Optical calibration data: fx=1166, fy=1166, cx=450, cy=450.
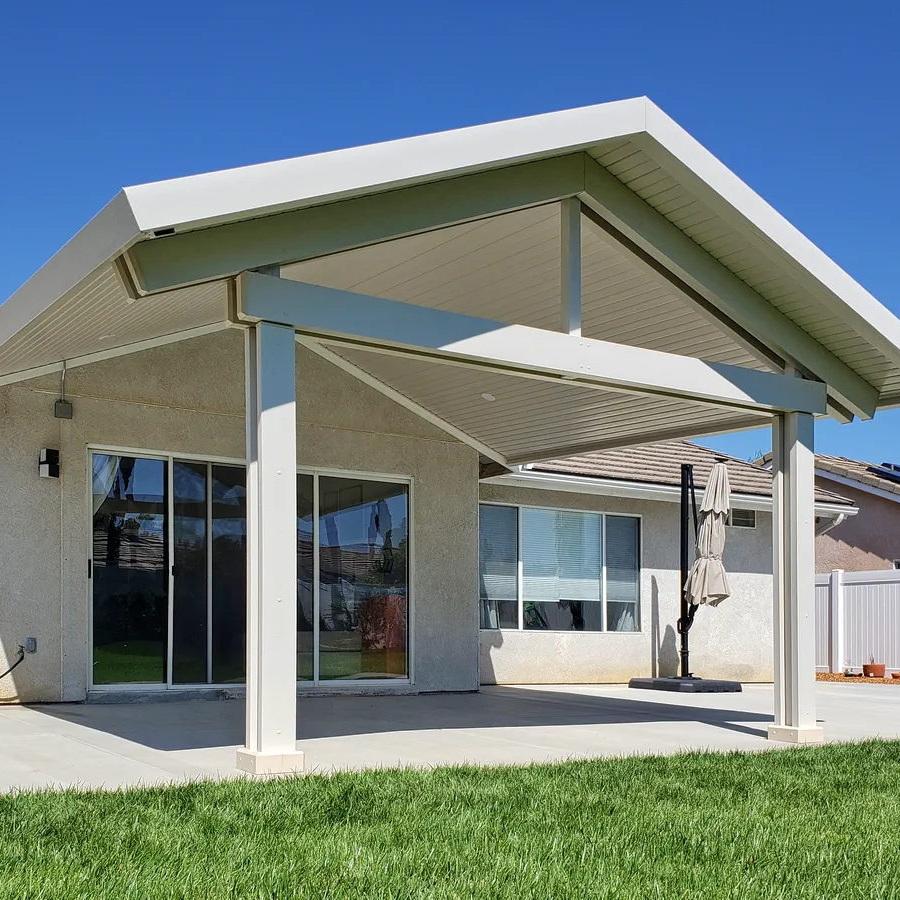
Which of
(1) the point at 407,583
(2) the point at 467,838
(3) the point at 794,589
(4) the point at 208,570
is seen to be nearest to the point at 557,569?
(1) the point at 407,583

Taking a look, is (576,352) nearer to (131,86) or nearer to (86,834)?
(86,834)

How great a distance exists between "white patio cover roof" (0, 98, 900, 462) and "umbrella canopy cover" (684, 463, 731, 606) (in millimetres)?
3309

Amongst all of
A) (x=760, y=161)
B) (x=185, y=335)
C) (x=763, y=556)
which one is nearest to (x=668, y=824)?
(x=185, y=335)

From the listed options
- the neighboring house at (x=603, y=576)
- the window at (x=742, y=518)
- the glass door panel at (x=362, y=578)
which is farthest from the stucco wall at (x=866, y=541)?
the glass door panel at (x=362, y=578)

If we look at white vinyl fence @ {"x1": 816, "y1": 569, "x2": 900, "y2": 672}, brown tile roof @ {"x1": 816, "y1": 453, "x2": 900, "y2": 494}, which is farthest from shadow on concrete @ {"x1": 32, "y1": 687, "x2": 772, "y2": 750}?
brown tile roof @ {"x1": 816, "y1": 453, "x2": 900, "y2": 494}

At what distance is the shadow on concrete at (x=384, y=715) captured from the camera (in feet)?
29.3

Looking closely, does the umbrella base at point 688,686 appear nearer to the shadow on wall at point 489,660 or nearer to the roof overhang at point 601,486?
the shadow on wall at point 489,660

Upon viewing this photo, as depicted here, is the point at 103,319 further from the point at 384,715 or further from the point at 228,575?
the point at 384,715

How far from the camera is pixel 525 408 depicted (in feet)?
40.7

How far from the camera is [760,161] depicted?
2342 cm

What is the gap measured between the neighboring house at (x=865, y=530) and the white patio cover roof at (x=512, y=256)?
56.3 feet

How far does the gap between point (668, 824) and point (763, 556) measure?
13.3m

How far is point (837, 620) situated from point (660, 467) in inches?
223

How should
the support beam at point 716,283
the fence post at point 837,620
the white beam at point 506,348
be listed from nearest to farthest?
the white beam at point 506,348 < the support beam at point 716,283 < the fence post at point 837,620
